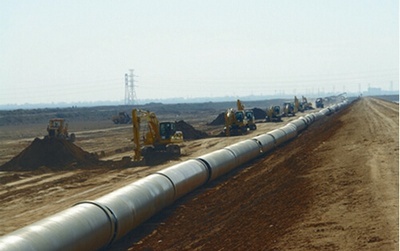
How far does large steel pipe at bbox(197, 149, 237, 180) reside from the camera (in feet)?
89.7

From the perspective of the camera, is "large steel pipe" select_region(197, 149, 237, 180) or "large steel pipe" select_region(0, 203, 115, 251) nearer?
"large steel pipe" select_region(0, 203, 115, 251)

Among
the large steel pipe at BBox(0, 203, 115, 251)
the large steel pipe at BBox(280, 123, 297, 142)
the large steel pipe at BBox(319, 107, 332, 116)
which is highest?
the large steel pipe at BBox(0, 203, 115, 251)

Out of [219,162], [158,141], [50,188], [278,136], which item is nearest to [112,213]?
[219,162]

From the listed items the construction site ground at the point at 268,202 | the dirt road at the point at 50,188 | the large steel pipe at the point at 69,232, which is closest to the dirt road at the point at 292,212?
the construction site ground at the point at 268,202

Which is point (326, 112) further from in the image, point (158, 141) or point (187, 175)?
point (187, 175)

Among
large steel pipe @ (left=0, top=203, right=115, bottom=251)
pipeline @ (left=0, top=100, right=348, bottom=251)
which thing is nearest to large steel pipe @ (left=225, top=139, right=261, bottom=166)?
pipeline @ (left=0, top=100, right=348, bottom=251)

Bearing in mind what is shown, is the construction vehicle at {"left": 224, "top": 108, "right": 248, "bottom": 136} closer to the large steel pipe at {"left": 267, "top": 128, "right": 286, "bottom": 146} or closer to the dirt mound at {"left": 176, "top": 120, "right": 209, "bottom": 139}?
the dirt mound at {"left": 176, "top": 120, "right": 209, "bottom": 139}

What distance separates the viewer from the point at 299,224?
16734mm

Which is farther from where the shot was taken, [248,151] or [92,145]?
[92,145]

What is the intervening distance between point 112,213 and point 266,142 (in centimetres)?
2530

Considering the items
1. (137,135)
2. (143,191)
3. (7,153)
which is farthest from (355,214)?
(7,153)

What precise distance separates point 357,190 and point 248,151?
47.2 feet

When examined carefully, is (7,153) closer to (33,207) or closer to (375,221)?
(33,207)

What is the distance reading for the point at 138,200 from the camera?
18.2 meters
